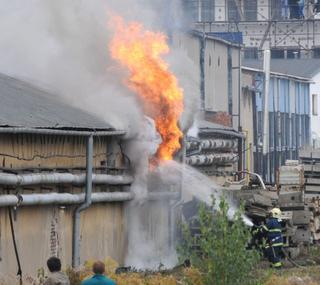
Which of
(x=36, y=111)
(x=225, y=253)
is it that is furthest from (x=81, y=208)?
(x=225, y=253)

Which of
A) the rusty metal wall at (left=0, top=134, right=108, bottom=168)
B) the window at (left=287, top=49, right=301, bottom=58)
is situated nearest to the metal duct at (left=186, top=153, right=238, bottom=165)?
the rusty metal wall at (left=0, top=134, right=108, bottom=168)

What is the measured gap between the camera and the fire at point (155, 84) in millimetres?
22797

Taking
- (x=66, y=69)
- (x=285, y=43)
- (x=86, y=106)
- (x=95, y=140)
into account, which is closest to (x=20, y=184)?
(x=95, y=140)

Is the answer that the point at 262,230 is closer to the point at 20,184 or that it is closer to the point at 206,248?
the point at 20,184

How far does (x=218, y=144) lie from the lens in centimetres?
3170

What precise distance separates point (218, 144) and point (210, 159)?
2563 mm

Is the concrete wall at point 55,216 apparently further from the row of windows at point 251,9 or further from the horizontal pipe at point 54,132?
the row of windows at point 251,9

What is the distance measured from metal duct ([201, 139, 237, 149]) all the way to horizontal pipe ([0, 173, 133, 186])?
7.52 metres

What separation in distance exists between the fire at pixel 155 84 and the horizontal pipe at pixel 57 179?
5.46ft

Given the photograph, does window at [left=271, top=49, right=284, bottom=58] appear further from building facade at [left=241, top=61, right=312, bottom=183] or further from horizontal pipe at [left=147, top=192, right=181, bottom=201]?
horizontal pipe at [left=147, top=192, right=181, bottom=201]

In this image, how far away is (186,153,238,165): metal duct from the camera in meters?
26.9

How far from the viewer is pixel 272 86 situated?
50.9 meters

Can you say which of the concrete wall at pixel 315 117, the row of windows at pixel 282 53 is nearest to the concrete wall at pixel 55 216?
the concrete wall at pixel 315 117

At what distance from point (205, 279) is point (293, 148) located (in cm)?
4121
